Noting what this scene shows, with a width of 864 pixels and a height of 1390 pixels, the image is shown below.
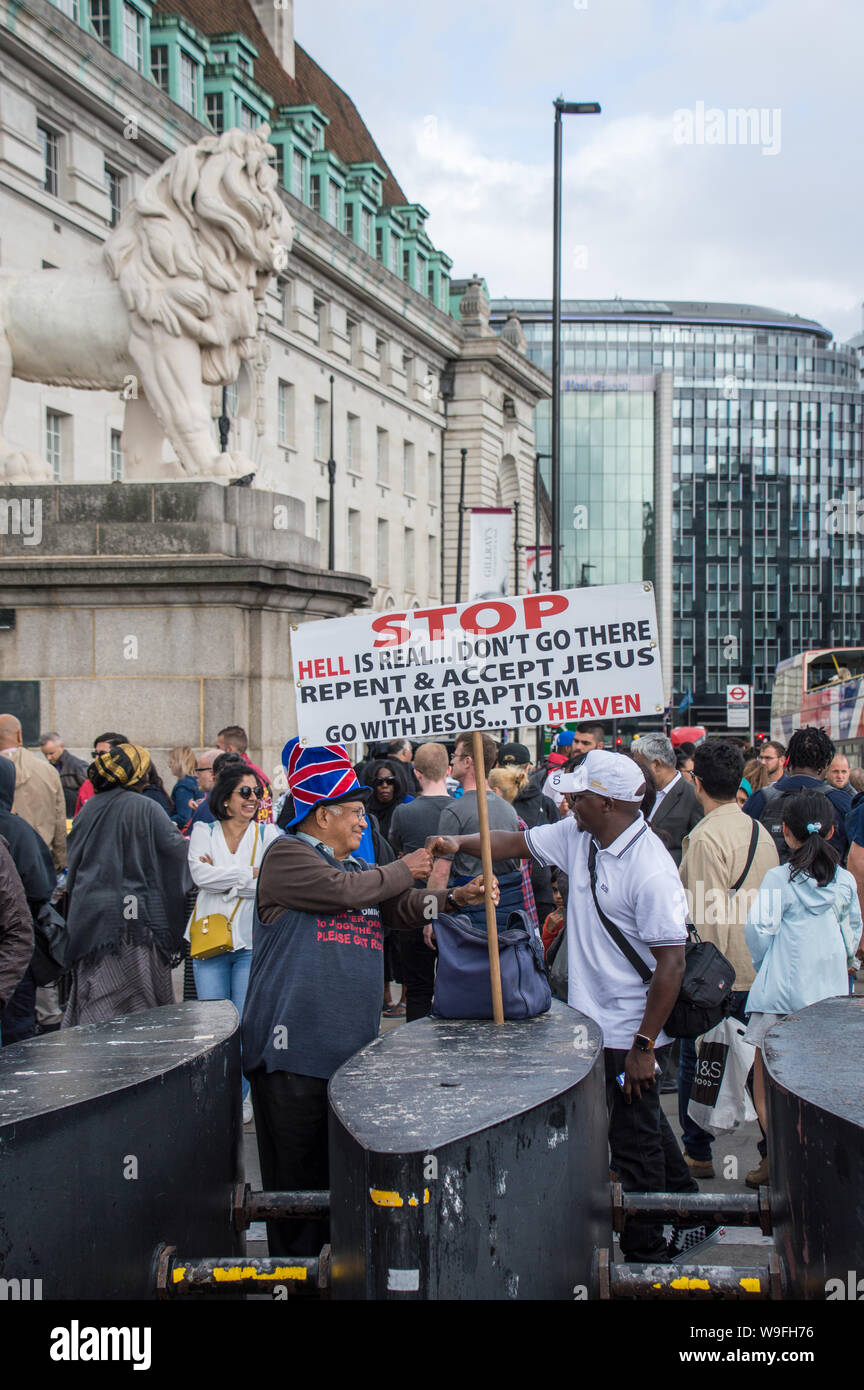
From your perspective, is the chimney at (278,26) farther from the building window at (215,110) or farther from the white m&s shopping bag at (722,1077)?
the white m&s shopping bag at (722,1077)

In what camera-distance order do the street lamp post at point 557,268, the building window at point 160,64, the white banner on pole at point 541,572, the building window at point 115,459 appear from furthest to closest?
the building window at point 160,64
the building window at point 115,459
the white banner on pole at point 541,572
the street lamp post at point 557,268

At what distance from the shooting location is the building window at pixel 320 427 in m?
52.5

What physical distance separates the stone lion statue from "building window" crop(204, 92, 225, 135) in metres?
32.3

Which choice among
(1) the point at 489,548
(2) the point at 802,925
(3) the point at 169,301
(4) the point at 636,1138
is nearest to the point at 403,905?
(4) the point at 636,1138

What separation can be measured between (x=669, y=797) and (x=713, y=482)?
102953 mm

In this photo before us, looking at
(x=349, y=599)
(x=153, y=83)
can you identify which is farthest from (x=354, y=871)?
(x=153, y=83)

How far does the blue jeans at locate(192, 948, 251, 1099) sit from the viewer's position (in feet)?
24.1

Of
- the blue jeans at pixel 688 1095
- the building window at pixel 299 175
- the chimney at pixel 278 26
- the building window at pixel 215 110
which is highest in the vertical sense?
the chimney at pixel 278 26

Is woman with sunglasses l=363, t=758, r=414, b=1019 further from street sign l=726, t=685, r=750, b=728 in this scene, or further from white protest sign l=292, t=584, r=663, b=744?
street sign l=726, t=685, r=750, b=728

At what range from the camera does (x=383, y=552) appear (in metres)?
57.7

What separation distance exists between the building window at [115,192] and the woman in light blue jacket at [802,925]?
35.6 m

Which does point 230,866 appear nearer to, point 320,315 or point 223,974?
point 223,974

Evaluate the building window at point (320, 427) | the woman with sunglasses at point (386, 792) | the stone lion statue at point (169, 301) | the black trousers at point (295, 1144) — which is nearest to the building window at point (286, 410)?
the building window at point (320, 427)
